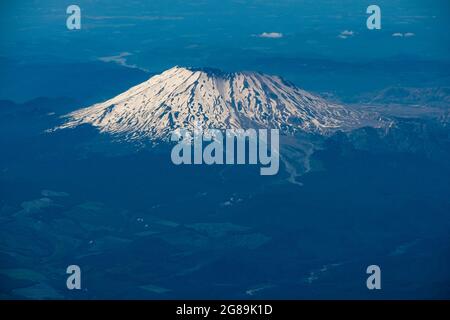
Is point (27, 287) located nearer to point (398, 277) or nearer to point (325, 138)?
point (398, 277)

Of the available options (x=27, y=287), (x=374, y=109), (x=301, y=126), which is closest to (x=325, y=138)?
(x=301, y=126)

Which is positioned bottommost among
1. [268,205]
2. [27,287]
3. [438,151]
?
[27,287]

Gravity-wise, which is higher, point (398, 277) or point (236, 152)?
point (236, 152)

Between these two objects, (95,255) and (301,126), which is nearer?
(95,255)

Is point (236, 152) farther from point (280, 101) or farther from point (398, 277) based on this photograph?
point (398, 277)

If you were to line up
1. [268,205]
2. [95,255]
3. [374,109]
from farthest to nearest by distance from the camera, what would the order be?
[374,109]
[268,205]
[95,255]

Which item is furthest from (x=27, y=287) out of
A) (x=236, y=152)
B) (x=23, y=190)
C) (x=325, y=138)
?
(x=325, y=138)

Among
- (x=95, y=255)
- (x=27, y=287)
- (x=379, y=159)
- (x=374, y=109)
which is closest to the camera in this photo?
(x=27, y=287)
